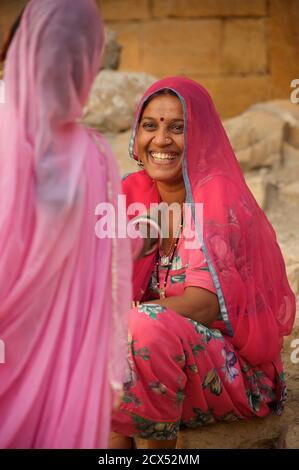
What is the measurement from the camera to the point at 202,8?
7.93 m

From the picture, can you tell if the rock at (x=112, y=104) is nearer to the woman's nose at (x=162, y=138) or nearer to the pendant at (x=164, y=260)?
the woman's nose at (x=162, y=138)

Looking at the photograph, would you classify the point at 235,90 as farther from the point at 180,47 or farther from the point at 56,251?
the point at 56,251

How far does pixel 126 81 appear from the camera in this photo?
6.20 meters

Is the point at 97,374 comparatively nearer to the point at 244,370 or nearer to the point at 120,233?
the point at 120,233

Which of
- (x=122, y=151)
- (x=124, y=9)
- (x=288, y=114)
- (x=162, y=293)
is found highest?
(x=124, y=9)

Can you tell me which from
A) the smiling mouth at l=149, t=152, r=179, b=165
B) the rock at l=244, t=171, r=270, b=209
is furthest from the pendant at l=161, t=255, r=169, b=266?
the rock at l=244, t=171, r=270, b=209

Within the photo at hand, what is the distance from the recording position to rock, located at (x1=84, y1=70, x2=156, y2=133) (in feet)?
20.0

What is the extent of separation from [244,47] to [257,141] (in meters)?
2.64

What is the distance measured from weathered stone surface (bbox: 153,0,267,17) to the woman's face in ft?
16.4

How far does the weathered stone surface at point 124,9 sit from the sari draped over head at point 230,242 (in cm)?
502

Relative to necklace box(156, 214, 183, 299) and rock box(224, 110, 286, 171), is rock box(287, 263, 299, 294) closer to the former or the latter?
necklace box(156, 214, 183, 299)

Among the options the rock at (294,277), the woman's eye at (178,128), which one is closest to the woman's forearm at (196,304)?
the woman's eye at (178,128)

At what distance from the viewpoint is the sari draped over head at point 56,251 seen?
204cm

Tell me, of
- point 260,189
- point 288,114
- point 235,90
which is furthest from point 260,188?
point 235,90
